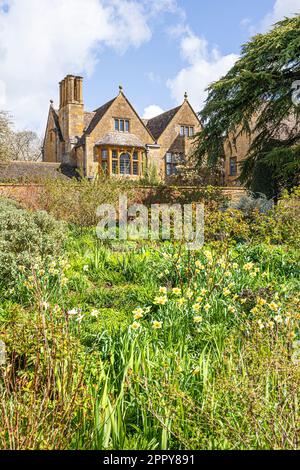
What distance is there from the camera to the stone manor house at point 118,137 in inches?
1252

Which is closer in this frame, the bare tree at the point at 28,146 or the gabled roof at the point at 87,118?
the gabled roof at the point at 87,118

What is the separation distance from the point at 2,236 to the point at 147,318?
3252 millimetres

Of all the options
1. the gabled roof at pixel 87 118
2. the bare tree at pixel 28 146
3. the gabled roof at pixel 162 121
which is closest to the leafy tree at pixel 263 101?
the gabled roof at pixel 162 121

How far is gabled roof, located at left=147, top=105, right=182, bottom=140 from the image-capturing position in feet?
115

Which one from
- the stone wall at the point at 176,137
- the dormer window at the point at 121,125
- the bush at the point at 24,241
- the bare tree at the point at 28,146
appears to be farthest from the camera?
the bare tree at the point at 28,146

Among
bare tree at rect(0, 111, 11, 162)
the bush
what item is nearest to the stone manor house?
bare tree at rect(0, 111, 11, 162)

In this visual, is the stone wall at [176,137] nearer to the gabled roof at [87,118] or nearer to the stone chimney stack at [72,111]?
the gabled roof at [87,118]

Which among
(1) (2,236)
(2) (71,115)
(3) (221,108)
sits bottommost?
(1) (2,236)

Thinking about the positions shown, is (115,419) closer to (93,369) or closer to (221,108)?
(93,369)

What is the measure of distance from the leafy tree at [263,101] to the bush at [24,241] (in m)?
9.80

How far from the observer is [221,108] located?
58.0 feet

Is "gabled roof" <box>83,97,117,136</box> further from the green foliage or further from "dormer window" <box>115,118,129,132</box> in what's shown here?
the green foliage

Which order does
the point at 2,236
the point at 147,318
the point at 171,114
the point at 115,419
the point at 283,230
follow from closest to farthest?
the point at 115,419
the point at 147,318
the point at 2,236
the point at 283,230
the point at 171,114
